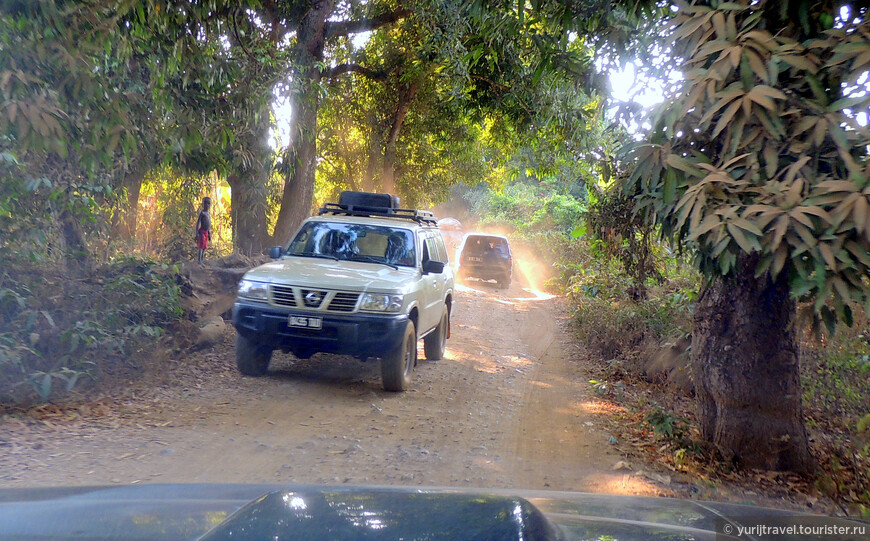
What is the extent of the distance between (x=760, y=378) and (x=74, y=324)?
6.46 m

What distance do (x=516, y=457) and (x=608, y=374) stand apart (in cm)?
414

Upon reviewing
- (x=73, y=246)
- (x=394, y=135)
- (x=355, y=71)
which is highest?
(x=355, y=71)

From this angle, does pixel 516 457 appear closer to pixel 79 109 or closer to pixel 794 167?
pixel 794 167

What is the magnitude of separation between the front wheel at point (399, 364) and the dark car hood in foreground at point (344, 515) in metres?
4.97

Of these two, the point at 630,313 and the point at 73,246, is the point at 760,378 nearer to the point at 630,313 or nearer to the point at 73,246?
the point at 630,313

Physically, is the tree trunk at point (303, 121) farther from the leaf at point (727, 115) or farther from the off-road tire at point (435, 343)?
the leaf at point (727, 115)

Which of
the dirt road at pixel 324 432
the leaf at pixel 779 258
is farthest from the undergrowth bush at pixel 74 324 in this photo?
the leaf at pixel 779 258

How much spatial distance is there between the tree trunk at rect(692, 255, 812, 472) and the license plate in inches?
153

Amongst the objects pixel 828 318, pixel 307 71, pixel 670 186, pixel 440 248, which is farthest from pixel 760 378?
pixel 307 71

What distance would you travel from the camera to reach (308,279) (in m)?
7.73

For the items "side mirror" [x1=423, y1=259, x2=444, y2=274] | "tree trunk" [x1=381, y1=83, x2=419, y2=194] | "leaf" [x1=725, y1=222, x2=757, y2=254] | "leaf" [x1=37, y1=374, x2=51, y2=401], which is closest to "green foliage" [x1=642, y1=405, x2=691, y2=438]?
"leaf" [x1=725, y1=222, x2=757, y2=254]

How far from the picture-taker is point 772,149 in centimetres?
409

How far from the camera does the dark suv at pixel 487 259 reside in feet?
78.2

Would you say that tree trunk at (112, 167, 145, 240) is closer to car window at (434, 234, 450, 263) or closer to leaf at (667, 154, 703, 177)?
car window at (434, 234, 450, 263)
